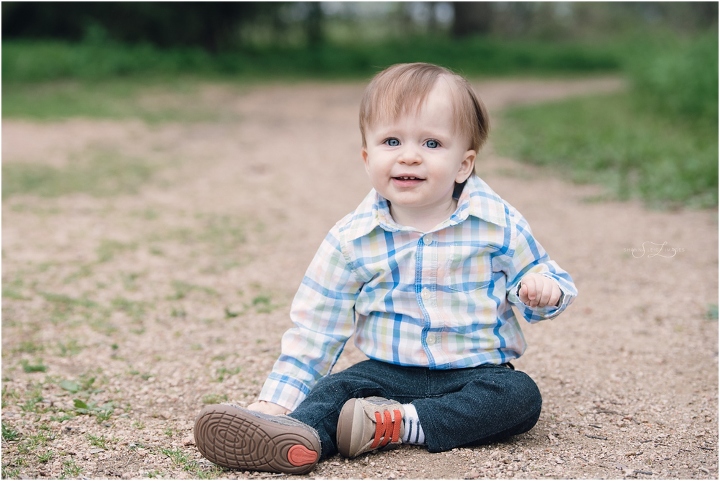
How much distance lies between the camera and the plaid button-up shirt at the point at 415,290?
246cm

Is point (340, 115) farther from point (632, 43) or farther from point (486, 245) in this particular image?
point (632, 43)

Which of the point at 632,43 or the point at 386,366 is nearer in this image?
the point at 386,366

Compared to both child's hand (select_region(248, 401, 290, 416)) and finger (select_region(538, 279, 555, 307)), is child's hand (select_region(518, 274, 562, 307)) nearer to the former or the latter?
finger (select_region(538, 279, 555, 307))

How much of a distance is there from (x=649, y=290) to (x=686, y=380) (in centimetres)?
120

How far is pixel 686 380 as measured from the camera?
3.03m

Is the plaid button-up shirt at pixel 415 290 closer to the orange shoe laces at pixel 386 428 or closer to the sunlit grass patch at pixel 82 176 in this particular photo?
the orange shoe laces at pixel 386 428

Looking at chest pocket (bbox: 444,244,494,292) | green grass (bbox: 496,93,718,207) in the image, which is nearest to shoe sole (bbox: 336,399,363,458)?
chest pocket (bbox: 444,244,494,292)

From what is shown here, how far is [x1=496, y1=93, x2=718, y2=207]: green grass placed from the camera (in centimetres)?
633

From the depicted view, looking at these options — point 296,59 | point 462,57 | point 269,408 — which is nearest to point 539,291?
point 269,408

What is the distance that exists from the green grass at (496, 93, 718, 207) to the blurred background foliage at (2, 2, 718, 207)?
2 cm

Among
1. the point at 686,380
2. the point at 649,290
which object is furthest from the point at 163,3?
the point at 686,380

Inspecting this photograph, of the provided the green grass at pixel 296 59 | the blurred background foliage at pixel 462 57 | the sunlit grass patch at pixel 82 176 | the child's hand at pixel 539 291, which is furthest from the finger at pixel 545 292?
the green grass at pixel 296 59

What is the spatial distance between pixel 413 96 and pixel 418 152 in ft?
0.48

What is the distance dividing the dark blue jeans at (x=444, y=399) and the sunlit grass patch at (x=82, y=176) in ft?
14.1
